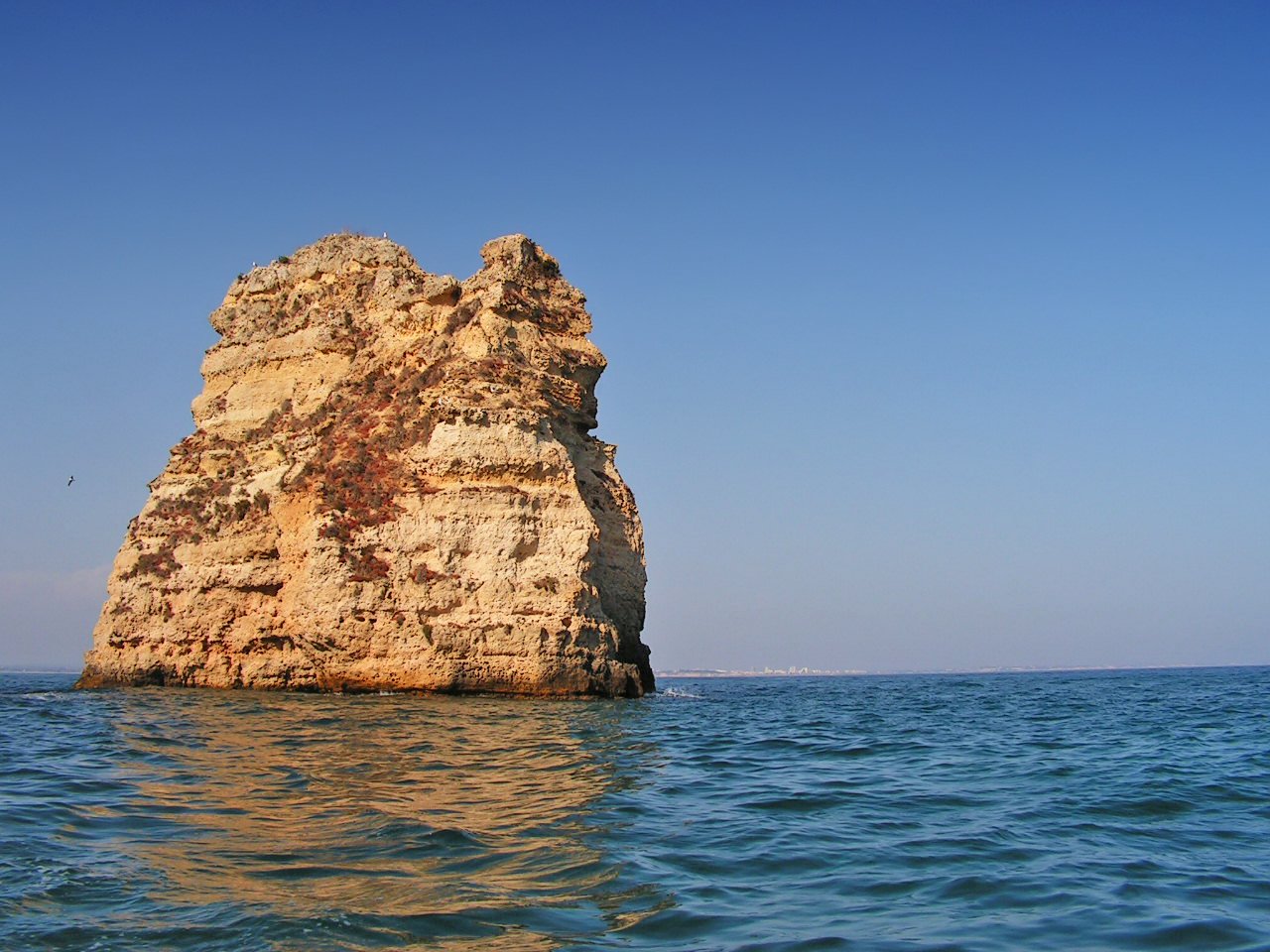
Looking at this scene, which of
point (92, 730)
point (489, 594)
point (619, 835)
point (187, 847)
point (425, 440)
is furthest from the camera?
point (425, 440)

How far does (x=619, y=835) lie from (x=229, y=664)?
23576mm

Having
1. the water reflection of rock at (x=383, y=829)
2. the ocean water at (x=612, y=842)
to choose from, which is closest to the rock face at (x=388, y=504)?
the water reflection of rock at (x=383, y=829)

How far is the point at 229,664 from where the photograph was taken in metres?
29.7

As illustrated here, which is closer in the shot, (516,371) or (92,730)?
(92,730)

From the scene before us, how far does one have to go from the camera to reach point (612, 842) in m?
8.97

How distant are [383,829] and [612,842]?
2.02 metres

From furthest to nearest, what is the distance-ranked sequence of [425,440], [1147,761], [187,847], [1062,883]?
[425,440]
[1147,761]
[187,847]
[1062,883]

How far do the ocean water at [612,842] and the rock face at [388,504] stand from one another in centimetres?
945

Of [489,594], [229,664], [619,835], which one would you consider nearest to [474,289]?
[489,594]

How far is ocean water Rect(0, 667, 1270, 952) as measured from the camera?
6.47 metres

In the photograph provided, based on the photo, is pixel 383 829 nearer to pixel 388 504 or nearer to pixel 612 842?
pixel 612 842

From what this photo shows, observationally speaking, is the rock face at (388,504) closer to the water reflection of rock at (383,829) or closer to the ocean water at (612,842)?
the water reflection of rock at (383,829)

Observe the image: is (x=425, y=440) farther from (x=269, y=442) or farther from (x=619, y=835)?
(x=619, y=835)

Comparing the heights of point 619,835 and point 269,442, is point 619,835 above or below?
below
